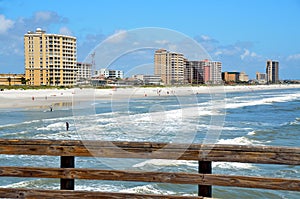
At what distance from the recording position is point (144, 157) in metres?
3.83

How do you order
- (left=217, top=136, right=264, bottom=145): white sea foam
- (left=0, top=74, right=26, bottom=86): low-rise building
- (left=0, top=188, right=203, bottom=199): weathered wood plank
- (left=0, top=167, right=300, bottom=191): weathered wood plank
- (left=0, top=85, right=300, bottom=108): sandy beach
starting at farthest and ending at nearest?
1. (left=0, top=74, right=26, bottom=86): low-rise building
2. (left=217, top=136, right=264, bottom=145): white sea foam
3. (left=0, top=85, right=300, bottom=108): sandy beach
4. (left=0, top=188, right=203, bottom=199): weathered wood plank
5. (left=0, top=167, right=300, bottom=191): weathered wood plank

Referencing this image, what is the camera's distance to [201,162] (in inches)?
148

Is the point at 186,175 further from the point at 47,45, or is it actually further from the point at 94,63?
the point at 47,45

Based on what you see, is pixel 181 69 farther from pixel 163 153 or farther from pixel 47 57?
pixel 47 57

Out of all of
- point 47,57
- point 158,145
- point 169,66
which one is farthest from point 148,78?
point 47,57

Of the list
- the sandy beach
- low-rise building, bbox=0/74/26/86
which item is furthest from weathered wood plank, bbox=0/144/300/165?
low-rise building, bbox=0/74/26/86

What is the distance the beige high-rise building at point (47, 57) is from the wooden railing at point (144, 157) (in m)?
112

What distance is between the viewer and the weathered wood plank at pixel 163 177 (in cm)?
362

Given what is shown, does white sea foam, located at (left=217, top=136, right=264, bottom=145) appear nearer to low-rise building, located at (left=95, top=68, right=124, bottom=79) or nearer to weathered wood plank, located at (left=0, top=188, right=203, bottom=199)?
low-rise building, located at (left=95, top=68, right=124, bottom=79)

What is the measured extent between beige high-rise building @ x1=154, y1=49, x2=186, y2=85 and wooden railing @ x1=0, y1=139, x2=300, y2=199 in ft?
3.21

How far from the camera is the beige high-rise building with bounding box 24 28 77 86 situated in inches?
4697

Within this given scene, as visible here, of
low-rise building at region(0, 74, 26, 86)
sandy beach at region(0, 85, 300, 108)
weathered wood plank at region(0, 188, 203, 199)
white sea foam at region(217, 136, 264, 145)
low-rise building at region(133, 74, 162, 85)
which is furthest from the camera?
low-rise building at region(0, 74, 26, 86)

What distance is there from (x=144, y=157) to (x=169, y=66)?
117cm

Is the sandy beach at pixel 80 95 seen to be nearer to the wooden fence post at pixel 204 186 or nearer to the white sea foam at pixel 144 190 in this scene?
the wooden fence post at pixel 204 186
